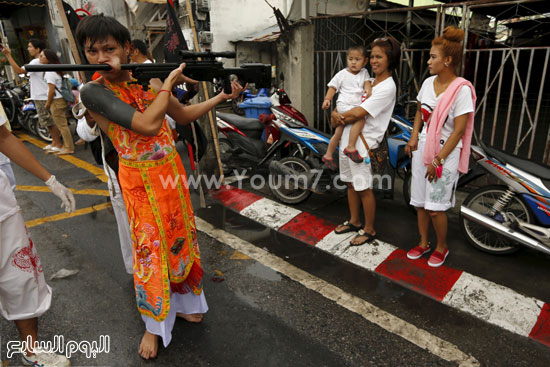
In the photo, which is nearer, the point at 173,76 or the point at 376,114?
the point at 173,76

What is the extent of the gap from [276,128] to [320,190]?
3.35 ft

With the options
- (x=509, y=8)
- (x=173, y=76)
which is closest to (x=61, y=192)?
(x=173, y=76)

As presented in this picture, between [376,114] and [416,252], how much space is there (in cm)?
124

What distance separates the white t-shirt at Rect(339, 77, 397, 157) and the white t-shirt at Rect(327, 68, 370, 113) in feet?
0.57

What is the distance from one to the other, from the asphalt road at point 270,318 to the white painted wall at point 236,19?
9.06 m

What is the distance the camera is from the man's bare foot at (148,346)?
2291 millimetres

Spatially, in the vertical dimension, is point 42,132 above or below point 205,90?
below

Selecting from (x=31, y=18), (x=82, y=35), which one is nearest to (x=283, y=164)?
(x=82, y=35)

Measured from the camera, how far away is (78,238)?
12.6 feet

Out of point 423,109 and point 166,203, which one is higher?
point 423,109

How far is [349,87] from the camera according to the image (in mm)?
3439

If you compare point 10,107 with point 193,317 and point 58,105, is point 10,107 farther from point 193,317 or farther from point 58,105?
point 193,317

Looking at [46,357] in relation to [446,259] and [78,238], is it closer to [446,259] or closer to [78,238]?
[78,238]

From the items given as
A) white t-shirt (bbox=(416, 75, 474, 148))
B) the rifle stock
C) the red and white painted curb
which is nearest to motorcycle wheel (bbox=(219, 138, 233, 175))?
the red and white painted curb
